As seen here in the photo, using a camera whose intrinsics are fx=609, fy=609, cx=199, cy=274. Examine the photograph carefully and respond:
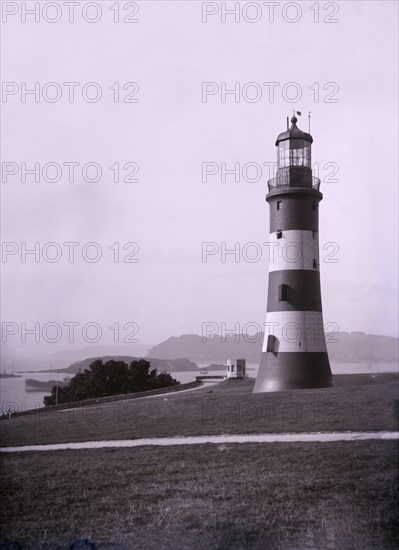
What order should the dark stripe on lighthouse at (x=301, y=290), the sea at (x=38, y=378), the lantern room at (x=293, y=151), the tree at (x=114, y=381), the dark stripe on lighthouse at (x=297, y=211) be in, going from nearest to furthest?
the sea at (x=38, y=378), the lantern room at (x=293, y=151), the dark stripe on lighthouse at (x=301, y=290), the dark stripe on lighthouse at (x=297, y=211), the tree at (x=114, y=381)

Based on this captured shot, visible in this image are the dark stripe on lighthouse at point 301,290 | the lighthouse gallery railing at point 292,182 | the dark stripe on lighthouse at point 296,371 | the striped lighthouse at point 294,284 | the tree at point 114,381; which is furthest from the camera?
the tree at point 114,381

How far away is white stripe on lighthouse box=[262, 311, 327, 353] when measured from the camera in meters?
21.9

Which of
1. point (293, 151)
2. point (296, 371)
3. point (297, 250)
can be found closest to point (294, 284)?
point (297, 250)

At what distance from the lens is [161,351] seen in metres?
21.6

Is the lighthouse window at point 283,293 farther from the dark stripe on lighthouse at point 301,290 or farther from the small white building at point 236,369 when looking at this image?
the small white building at point 236,369

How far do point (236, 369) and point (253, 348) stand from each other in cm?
1228

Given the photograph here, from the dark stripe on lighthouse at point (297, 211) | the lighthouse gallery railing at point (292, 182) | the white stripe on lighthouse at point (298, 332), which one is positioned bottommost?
the white stripe on lighthouse at point (298, 332)

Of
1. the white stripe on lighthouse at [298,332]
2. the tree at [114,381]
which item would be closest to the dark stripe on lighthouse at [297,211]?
the white stripe on lighthouse at [298,332]

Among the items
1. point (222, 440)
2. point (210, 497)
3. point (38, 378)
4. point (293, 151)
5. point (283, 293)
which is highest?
point (293, 151)

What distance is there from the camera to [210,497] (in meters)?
11.2

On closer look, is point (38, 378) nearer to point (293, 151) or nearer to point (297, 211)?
point (297, 211)

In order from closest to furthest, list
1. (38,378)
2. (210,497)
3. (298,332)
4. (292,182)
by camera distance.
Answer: (210,497) → (298,332) → (292,182) → (38,378)

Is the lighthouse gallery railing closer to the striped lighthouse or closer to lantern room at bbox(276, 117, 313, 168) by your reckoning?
the striped lighthouse

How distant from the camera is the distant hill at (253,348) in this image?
58.6ft
